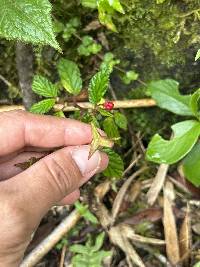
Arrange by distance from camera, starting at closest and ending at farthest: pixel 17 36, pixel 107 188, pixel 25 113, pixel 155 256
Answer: pixel 17 36, pixel 25 113, pixel 155 256, pixel 107 188

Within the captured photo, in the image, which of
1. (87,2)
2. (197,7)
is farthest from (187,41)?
(87,2)

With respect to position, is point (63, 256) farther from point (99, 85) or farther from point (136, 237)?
point (99, 85)

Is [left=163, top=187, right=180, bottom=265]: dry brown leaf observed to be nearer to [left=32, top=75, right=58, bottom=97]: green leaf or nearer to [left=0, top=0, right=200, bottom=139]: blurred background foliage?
[left=0, top=0, right=200, bottom=139]: blurred background foliage

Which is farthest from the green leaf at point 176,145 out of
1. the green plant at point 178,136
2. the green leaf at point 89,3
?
the green leaf at point 89,3

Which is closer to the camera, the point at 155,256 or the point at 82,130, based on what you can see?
the point at 82,130

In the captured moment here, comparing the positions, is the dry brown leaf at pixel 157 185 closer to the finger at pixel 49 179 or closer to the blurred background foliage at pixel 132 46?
the blurred background foliage at pixel 132 46

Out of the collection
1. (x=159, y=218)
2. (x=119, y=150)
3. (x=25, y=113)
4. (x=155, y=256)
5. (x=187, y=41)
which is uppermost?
(x=187, y=41)

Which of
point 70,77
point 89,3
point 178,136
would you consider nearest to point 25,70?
point 70,77

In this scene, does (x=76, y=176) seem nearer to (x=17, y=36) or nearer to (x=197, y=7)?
(x=17, y=36)

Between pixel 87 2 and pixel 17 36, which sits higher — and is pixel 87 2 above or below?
above
